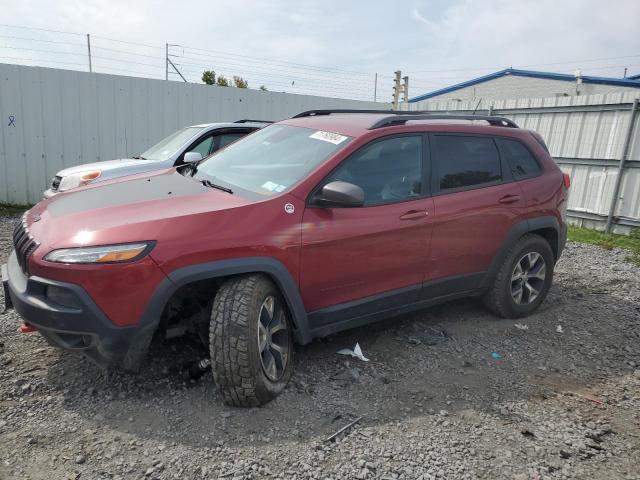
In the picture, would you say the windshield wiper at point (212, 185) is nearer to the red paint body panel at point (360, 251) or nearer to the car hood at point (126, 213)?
the car hood at point (126, 213)

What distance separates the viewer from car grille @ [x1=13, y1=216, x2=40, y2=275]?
8.62 feet

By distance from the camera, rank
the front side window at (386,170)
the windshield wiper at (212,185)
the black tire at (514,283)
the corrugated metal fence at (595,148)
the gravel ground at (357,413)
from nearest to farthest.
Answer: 1. the gravel ground at (357,413)
2. the windshield wiper at (212,185)
3. the front side window at (386,170)
4. the black tire at (514,283)
5. the corrugated metal fence at (595,148)

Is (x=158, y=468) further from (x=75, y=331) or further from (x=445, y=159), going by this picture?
(x=445, y=159)

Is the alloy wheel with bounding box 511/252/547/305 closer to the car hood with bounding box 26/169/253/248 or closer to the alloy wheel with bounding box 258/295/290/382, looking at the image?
the alloy wheel with bounding box 258/295/290/382

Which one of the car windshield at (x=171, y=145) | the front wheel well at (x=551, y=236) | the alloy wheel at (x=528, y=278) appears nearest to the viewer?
the alloy wheel at (x=528, y=278)

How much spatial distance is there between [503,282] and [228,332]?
2.63 metres

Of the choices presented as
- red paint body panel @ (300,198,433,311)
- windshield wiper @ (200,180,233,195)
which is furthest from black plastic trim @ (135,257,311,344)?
windshield wiper @ (200,180,233,195)

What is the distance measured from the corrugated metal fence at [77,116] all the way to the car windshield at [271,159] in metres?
6.46

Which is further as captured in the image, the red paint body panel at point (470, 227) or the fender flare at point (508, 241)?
the fender flare at point (508, 241)

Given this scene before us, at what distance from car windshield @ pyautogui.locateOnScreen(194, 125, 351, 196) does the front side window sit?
166 mm

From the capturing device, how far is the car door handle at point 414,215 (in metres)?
3.37

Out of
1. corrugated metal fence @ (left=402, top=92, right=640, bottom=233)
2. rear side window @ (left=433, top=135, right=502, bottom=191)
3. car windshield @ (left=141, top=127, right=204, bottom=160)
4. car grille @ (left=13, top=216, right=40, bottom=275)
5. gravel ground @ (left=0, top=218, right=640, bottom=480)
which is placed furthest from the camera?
corrugated metal fence @ (left=402, top=92, right=640, bottom=233)

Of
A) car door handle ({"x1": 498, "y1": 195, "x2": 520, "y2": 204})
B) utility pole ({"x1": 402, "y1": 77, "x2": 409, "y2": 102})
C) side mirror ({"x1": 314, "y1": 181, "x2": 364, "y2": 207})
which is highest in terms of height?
utility pole ({"x1": 402, "y1": 77, "x2": 409, "y2": 102})

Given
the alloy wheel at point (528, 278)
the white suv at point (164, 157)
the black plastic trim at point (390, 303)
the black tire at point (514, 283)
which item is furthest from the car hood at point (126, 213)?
the white suv at point (164, 157)
